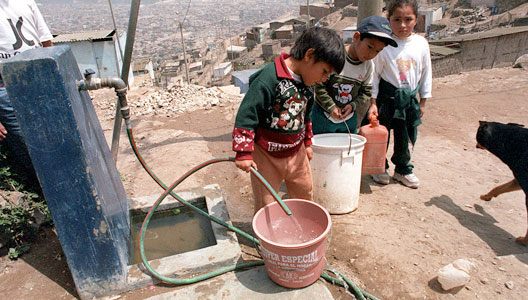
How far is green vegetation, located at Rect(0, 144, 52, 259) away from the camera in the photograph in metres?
2.38

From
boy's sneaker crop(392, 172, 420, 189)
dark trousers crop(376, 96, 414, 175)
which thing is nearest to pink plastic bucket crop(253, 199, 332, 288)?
dark trousers crop(376, 96, 414, 175)

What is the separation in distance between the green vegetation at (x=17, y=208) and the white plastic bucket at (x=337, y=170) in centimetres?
228

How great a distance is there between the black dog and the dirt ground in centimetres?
30

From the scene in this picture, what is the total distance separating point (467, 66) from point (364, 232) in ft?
42.4

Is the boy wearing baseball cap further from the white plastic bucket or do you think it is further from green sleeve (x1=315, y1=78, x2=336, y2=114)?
the white plastic bucket

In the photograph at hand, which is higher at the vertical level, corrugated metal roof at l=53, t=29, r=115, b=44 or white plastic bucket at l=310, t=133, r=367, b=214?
corrugated metal roof at l=53, t=29, r=115, b=44

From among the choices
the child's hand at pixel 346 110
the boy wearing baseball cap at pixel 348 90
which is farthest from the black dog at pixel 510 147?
the child's hand at pixel 346 110

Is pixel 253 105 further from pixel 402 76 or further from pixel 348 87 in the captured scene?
pixel 402 76

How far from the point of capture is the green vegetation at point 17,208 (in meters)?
2.38

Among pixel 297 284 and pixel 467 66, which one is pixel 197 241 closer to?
pixel 297 284

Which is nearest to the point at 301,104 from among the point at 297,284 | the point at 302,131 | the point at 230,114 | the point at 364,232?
the point at 302,131

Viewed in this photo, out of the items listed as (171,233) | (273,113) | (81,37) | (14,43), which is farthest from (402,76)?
(81,37)

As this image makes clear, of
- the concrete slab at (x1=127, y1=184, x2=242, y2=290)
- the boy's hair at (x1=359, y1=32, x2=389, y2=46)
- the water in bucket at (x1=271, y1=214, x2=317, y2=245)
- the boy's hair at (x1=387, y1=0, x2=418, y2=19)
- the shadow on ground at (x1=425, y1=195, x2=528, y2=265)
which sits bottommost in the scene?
the shadow on ground at (x1=425, y1=195, x2=528, y2=265)

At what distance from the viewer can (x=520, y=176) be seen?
2678 mm
